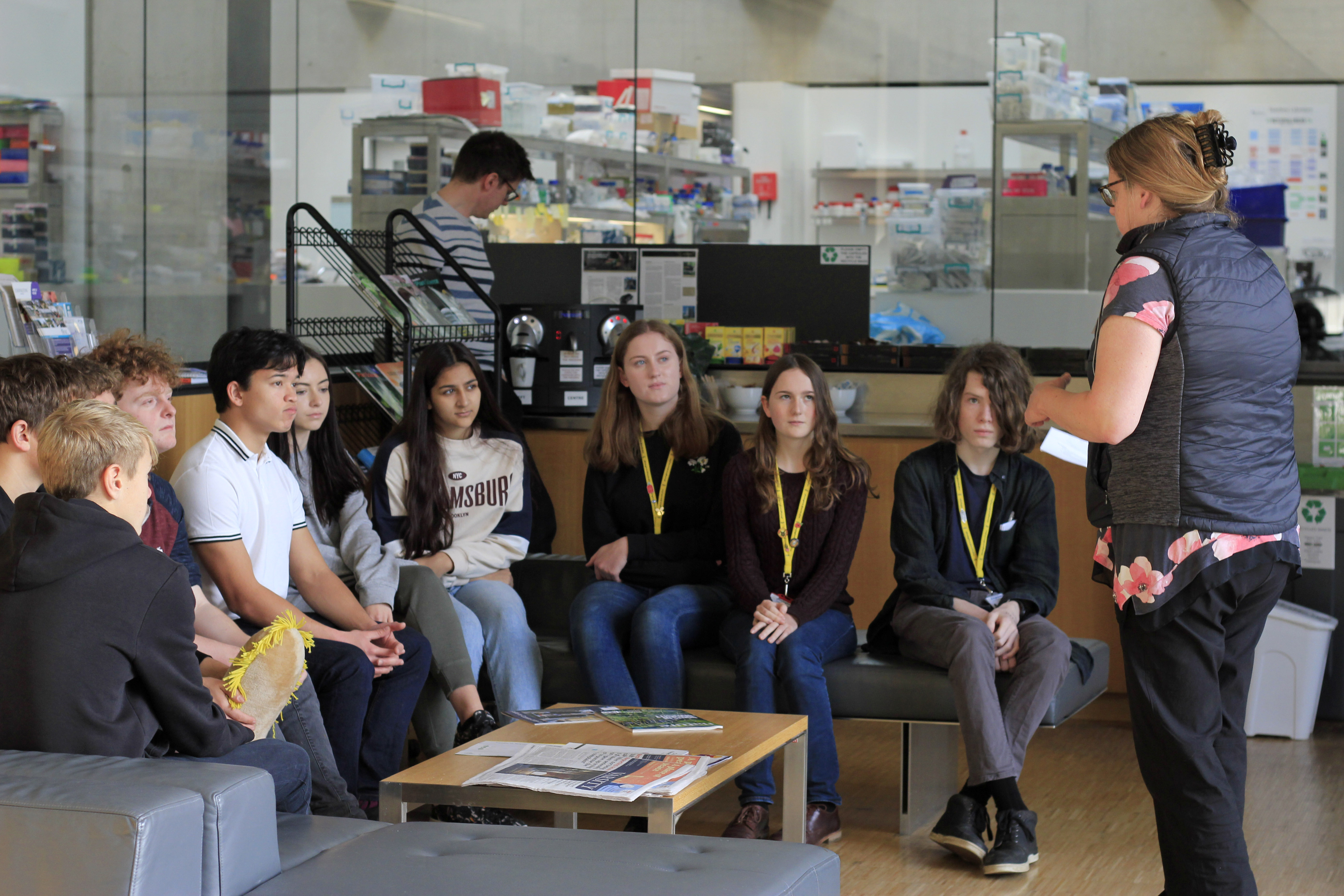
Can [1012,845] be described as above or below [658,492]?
below

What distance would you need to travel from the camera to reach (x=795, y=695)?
310 cm

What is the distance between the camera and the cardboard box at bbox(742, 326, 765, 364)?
16.7 ft

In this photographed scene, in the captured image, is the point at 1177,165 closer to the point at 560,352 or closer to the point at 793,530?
the point at 793,530

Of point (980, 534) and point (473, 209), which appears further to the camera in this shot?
point (473, 209)

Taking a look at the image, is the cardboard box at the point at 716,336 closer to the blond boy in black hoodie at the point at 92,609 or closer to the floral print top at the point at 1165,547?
the floral print top at the point at 1165,547

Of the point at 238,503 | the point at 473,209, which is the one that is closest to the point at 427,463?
the point at 238,503

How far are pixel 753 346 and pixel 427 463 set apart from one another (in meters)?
1.82

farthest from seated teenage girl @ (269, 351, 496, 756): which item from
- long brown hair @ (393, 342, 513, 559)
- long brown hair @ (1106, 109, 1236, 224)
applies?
long brown hair @ (1106, 109, 1236, 224)

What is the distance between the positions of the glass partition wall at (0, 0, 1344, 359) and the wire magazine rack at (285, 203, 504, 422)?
0.53 meters

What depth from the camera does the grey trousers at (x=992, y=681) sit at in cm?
299

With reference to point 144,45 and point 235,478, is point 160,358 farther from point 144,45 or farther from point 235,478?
point 144,45

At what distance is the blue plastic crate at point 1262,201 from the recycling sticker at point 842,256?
5.27ft

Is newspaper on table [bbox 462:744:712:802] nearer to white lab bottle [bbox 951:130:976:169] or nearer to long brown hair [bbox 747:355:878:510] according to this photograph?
long brown hair [bbox 747:355:878:510]

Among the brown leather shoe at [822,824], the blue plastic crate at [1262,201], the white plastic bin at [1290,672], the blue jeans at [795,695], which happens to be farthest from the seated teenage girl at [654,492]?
the blue plastic crate at [1262,201]
